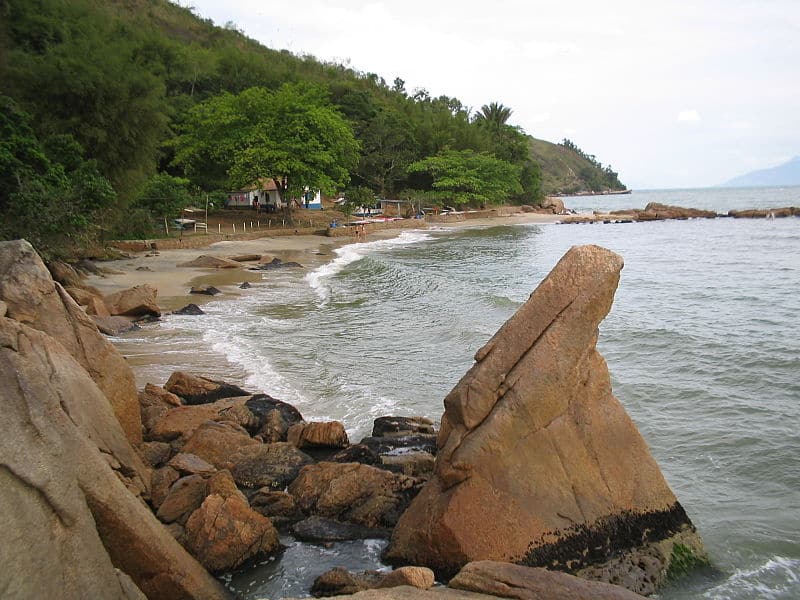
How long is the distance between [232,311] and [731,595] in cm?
1516

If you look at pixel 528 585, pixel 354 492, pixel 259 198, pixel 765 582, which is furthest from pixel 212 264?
pixel 259 198

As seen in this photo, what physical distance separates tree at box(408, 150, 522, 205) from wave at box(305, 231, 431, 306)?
15.6m

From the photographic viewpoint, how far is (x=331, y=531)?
681 cm

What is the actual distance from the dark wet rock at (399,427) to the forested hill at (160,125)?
47.0 ft

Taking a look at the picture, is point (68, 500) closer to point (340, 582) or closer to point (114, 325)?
point (340, 582)

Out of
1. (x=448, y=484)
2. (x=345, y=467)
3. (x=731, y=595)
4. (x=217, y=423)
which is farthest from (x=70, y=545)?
(x=731, y=595)

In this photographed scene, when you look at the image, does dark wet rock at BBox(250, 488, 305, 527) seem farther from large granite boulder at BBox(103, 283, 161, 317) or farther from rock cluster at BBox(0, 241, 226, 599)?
large granite boulder at BBox(103, 283, 161, 317)

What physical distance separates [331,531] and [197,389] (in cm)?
454

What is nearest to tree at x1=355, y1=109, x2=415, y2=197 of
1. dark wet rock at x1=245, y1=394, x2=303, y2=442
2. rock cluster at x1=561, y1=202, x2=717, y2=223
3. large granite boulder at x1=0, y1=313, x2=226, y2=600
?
rock cluster at x1=561, y1=202, x2=717, y2=223

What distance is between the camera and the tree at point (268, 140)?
151ft

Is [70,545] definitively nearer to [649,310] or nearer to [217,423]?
[217,423]

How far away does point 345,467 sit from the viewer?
757 centimetres

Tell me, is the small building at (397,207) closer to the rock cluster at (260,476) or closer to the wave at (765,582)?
the rock cluster at (260,476)

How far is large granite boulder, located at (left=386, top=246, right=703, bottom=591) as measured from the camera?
5.80 m
